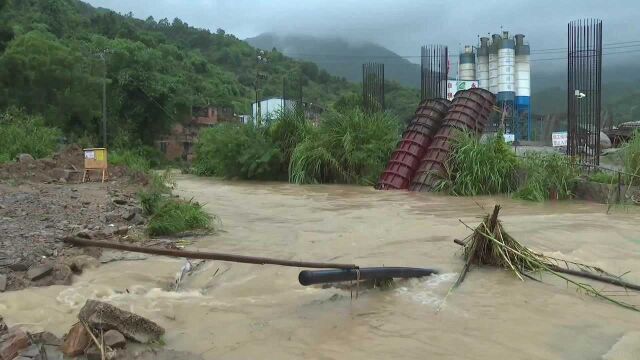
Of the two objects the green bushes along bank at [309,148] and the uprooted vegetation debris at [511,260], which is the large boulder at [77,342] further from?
the green bushes along bank at [309,148]

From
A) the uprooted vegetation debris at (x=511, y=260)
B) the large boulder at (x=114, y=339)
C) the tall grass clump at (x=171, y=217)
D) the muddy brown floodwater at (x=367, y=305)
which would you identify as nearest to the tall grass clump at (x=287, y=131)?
the tall grass clump at (x=171, y=217)

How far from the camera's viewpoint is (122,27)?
64500mm

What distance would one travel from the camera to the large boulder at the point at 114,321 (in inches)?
148

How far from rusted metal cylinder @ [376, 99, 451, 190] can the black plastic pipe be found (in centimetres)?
1071

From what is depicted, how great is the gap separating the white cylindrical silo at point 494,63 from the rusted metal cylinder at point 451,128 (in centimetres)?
1100

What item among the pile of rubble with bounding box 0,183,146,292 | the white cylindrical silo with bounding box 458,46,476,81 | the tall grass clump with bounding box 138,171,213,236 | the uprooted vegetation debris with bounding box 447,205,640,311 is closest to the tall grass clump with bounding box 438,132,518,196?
the tall grass clump with bounding box 138,171,213,236

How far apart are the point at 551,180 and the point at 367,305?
366 inches

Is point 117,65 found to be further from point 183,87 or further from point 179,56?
point 179,56

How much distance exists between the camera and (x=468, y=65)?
28953 millimetres

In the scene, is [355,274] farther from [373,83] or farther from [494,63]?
[494,63]

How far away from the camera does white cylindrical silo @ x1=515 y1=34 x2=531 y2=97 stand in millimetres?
26898

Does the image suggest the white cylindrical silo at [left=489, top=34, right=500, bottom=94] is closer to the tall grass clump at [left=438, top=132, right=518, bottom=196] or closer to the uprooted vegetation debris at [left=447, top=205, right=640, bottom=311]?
the tall grass clump at [left=438, top=132, right=518, bottom=196]

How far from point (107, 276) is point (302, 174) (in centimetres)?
1331

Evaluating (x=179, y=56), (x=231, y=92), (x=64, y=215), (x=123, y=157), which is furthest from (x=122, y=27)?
(x=64, y=215)
